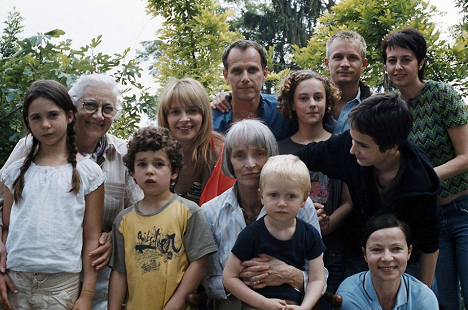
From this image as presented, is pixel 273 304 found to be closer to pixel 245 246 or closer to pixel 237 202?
pixel 245 246

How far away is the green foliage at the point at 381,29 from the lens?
16.8ft

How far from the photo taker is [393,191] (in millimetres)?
2836

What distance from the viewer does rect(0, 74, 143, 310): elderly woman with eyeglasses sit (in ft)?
10.2

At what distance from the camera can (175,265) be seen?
2748 mm

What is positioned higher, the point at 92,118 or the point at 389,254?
the point at 92,118

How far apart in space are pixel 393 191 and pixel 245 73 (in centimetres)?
158

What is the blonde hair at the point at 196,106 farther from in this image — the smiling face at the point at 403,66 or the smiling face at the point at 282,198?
the smiling face at the point at 403,66

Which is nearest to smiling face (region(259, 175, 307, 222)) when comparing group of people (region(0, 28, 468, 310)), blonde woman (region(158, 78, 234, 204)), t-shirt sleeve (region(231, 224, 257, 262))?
group of people (region(0, 28, 468, 310))

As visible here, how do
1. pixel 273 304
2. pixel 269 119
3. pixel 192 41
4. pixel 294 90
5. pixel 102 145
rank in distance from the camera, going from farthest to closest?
pixel 192 41, pixel 269 119, pixel 294 90, pixel 102 145, pixel 273 304

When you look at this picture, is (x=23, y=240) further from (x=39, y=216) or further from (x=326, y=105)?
(x=326, y=105)

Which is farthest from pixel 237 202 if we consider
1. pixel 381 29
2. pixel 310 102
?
pixel 381 29

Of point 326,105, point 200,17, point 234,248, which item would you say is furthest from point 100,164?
Result: point 200,17

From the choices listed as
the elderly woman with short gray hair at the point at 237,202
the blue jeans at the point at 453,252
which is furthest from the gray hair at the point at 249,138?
the blue jeans at the point at 453,252

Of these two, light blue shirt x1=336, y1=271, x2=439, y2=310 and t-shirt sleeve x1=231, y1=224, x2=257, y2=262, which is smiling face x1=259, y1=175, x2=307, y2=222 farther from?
light blue shirt x1=336, y1=271, x2=439, y2=310
